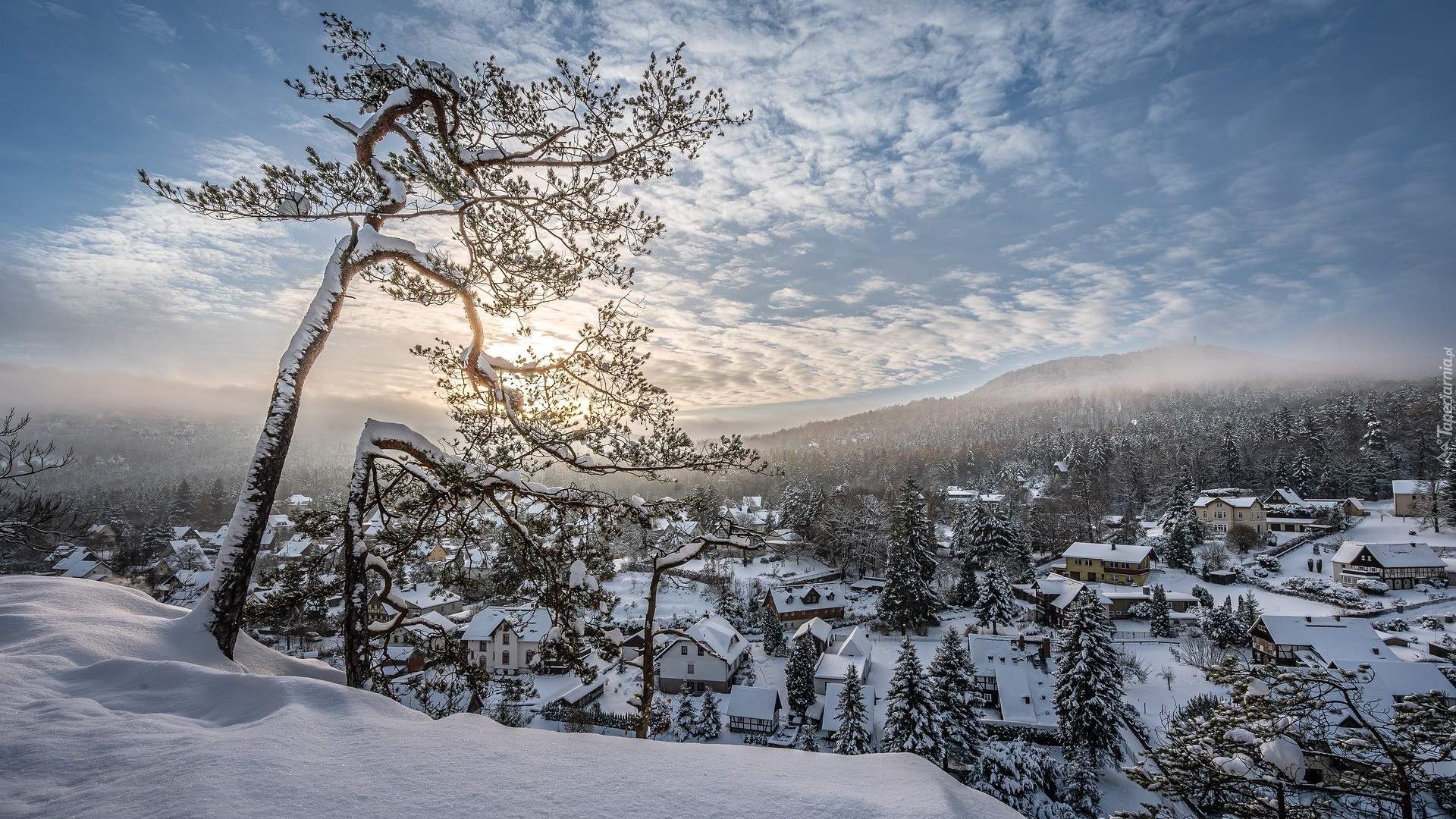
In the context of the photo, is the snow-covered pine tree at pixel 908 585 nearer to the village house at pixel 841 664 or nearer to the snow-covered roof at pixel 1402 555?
the village house at pixel 841 664

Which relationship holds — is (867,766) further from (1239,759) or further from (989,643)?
(989,643)

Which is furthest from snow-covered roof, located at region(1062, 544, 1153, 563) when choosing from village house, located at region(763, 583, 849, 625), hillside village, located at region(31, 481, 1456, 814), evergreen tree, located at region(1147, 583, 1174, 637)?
village house, located at region(763, 583, 849, 625)

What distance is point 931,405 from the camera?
177 metres

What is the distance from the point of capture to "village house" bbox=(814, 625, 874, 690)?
80.3 feet

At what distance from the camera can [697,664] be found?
86.1 feet

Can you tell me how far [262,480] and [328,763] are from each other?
3129 millimetres

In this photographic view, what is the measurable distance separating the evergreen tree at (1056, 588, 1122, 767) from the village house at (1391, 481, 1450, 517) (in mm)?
43619

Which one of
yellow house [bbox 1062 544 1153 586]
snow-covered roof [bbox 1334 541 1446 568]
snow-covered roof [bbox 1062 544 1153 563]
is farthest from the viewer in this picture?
snow-covered roof [bbox 1062 544 1153 563]

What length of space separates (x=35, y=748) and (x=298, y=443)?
18815 centimetres

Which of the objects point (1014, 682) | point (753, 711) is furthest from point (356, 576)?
point (1014, 682)

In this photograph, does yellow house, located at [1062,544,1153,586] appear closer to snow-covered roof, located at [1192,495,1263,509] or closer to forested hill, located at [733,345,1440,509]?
snow-covered roof, located at [1192,495,1263,509]

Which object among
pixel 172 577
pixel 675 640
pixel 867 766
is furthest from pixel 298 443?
pixel 867 766

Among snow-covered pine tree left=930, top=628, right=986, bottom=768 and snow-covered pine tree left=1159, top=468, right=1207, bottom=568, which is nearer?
snow-covered pine tree left=930, top=628, right=986, bottom=768

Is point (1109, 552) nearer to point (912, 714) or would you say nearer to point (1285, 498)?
point (1285, 498)
